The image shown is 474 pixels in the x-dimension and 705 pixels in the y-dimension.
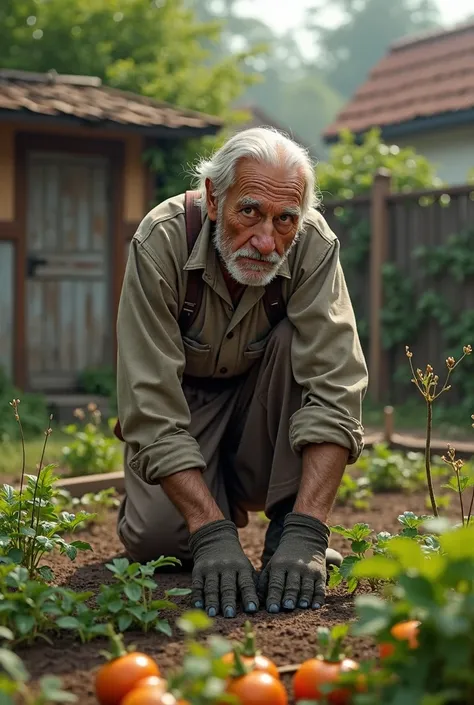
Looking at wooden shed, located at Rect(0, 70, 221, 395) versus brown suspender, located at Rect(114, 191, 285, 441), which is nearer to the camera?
brown suspender, located at Rect(114, 191, 285, 441)

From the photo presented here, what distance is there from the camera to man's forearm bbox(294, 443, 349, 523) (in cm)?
349

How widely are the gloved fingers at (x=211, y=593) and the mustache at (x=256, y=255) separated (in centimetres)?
96

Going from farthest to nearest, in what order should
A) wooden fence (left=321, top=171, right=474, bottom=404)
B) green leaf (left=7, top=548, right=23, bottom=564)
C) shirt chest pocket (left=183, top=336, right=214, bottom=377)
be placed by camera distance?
wooden fence (left=321, top=171, right=474, bottom=404) → shirt chest pocket (left=183, top=336, right=214, bottom=377) → green leaf (left=7, top=548, right=23, bottom=564)

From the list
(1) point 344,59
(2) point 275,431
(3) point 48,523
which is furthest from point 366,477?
(1) point 344,59

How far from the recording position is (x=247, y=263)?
3.60m

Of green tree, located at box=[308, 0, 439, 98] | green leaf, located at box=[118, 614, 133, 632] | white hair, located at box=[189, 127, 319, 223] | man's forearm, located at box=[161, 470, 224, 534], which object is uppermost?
green tree, located at box=[308, 0, 439, 98]

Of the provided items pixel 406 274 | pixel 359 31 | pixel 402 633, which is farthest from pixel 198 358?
pixel 359 31

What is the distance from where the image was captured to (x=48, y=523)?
324cm

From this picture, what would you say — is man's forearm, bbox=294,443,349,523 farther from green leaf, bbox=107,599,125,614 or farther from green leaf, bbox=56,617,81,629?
green leaf, bbox=56,617,81,629

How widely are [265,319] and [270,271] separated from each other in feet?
1.03

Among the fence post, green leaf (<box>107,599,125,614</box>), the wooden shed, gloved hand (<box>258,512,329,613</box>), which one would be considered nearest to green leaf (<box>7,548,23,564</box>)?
green leaf (<box>107,599,125,614</box>)

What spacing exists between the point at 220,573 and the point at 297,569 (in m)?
0.22

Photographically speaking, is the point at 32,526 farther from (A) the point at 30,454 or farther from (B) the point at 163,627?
(A) the point at 30,454

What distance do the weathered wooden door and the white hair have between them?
5960mm
